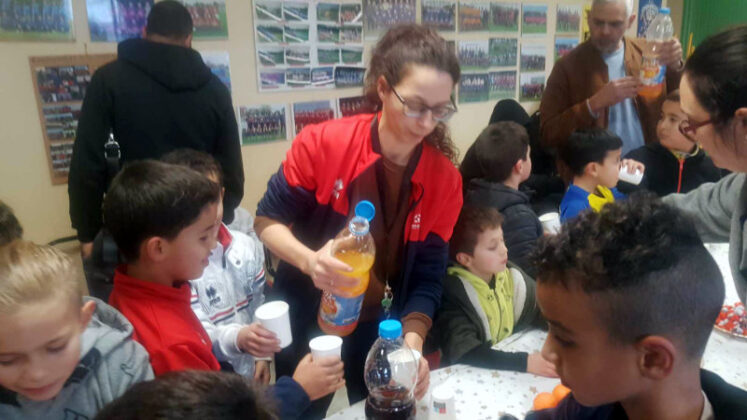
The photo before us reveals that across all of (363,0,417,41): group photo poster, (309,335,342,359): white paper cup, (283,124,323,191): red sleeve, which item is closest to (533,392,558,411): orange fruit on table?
(309,335,342,359): white paper cup

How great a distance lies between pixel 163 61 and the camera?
226cm

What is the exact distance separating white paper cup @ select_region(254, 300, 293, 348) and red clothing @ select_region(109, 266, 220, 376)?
151 mm

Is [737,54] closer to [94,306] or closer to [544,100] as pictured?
[94,306]

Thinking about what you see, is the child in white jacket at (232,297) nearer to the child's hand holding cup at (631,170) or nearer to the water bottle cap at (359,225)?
the water bottle cap at (359,225)

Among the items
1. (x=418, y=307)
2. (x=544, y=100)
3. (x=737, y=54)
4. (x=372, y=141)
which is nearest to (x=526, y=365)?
(x=418, y=307)

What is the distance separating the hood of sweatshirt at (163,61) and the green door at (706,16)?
14.8ft

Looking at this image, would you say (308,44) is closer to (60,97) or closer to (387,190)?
(60,97)

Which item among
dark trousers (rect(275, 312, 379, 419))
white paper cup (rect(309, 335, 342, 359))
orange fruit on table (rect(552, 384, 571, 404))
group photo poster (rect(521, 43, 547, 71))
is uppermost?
group photo poster (rect(521, 43, 547, 71))

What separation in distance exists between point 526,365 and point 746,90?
83 centimetres

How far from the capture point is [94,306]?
109 centimetres

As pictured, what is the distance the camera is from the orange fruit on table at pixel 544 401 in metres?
1.23

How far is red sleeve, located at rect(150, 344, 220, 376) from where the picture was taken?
1.19 metres

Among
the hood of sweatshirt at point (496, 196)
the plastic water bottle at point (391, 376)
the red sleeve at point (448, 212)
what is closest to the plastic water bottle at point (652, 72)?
the hood of sweatshirt at point (496, 196)

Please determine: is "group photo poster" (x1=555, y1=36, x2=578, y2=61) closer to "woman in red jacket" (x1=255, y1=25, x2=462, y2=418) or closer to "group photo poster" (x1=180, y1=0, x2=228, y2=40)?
"group photo poster" (x1=180, y1=0, x2=228, y2=40)
